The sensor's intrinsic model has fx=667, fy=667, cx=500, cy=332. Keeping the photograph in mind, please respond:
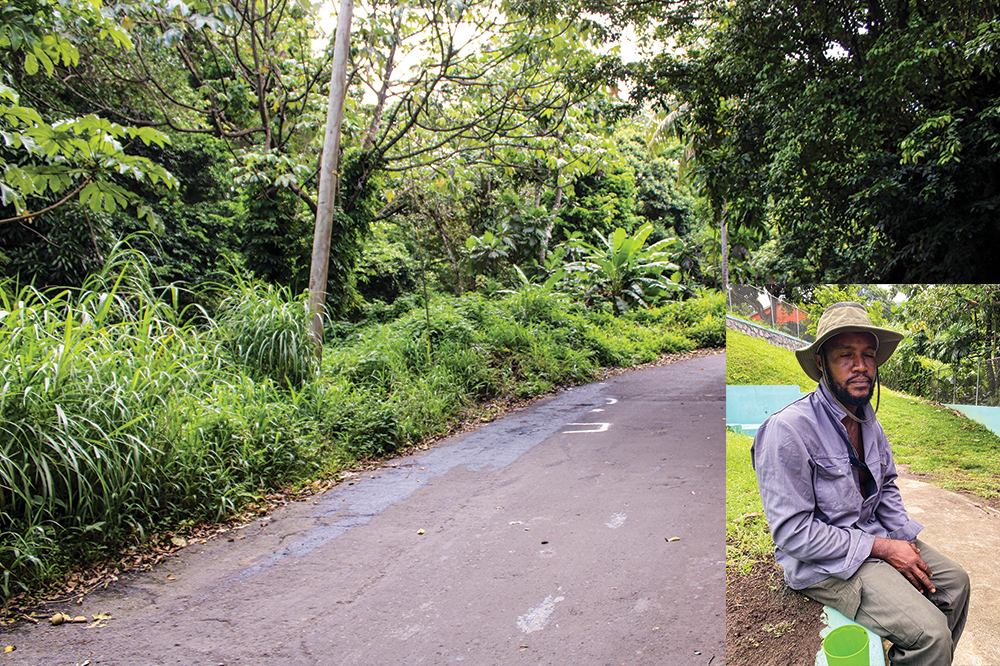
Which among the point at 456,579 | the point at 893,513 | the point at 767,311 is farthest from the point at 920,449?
the point at 456,579

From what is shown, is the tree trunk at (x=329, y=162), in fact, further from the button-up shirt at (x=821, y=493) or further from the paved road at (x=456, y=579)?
the button-up shirt at (x=821, y=493)

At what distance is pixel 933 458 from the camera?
185cm

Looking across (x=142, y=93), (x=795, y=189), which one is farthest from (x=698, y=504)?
(x=142, y=93)

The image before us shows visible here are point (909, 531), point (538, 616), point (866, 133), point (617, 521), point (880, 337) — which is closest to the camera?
point (909, 531)

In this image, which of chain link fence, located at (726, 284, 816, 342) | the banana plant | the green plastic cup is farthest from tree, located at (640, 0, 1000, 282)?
the banana plant

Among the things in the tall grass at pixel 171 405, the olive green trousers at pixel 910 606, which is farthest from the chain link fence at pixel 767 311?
the tall grass at pixel 171 405

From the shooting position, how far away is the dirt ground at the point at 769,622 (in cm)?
177

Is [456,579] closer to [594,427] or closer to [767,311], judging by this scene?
[767,311]

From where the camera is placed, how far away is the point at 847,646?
170 cm

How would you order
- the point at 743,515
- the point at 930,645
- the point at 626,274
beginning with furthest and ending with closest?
the point at 626,274, the point at 743,515, the point at 930,645

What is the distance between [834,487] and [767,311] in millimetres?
590

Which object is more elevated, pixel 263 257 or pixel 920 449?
pixel 263 257

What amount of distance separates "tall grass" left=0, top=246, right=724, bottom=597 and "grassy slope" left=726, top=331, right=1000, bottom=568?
3941 millimetres

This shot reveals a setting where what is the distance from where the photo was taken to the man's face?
1839 millimetres
